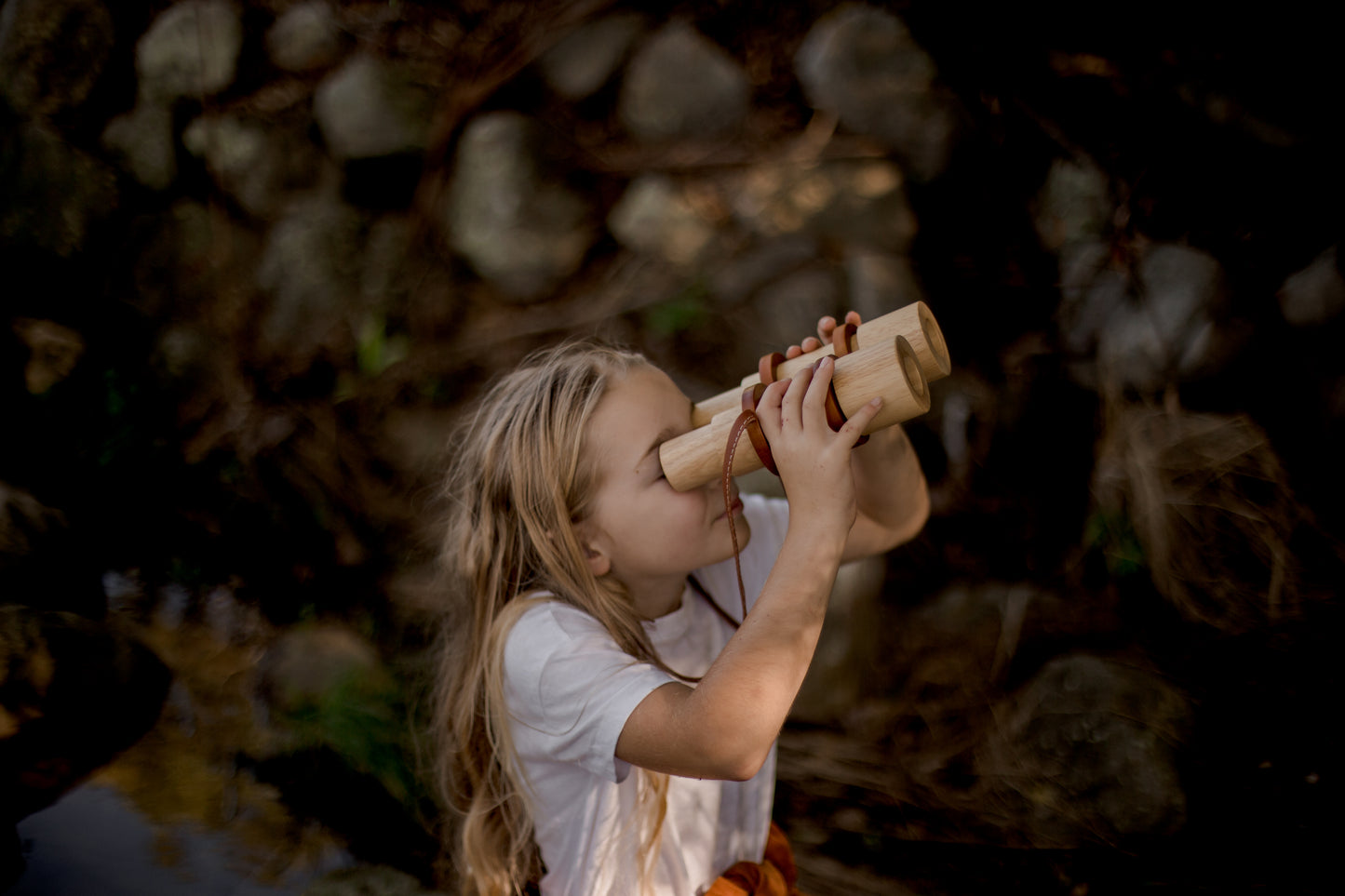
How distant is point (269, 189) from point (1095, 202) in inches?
87.7

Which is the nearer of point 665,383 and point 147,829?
point 665,383

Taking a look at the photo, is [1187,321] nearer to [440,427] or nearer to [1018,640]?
[1018,640]

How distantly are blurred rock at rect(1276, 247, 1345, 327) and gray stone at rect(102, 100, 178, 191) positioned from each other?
2904 millimetres

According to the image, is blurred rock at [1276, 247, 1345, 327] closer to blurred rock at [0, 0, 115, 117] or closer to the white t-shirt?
the white t-shirt

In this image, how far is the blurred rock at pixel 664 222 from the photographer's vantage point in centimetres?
236

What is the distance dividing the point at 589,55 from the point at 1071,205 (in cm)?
130

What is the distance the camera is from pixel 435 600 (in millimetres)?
2369

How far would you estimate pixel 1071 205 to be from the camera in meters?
2.03

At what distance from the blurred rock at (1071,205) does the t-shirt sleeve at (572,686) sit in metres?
1.49

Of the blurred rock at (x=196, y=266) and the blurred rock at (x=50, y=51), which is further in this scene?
the blurred rock at (x=196, y=266)

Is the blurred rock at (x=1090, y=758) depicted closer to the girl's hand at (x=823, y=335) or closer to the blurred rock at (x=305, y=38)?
the girl's hand at (x=823, y=335)

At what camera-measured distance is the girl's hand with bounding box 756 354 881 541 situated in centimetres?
104

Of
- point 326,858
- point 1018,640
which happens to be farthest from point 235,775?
point 1018,640

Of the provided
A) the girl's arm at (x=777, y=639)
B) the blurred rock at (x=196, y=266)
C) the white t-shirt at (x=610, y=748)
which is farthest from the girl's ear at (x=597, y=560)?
the blurred rock at (x=196, y=266)
